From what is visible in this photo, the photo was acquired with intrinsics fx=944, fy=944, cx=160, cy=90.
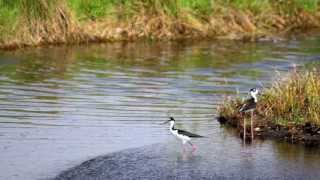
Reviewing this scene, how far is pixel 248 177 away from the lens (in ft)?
41.4

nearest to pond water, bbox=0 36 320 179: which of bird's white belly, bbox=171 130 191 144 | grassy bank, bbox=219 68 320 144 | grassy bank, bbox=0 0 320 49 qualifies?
bird's white belly, bbox=171 130 191 144

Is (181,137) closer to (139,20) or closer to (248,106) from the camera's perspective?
(248,106)

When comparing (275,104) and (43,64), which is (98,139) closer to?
(275,104)

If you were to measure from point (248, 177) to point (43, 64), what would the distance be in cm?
1327

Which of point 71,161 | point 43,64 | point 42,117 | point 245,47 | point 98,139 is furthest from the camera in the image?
point 245,47

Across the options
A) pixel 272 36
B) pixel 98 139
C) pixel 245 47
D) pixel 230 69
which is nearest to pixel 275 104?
pixel 98 139

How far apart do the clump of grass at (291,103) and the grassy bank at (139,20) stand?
11942mm

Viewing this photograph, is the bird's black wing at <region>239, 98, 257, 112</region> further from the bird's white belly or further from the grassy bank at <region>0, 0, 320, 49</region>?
the grassy bank at <region>0, 0, 320, 49</region>

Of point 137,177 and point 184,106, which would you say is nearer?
point 137,177

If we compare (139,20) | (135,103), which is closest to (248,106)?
(135,103)

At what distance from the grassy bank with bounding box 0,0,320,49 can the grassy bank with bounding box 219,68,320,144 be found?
38.8 ft

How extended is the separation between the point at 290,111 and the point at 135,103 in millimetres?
4301

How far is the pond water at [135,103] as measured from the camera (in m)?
13.7

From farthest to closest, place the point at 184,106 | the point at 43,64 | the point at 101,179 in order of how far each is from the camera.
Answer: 1. the point at 43,64
2. the point at 184,106
3. the point at 101,179
